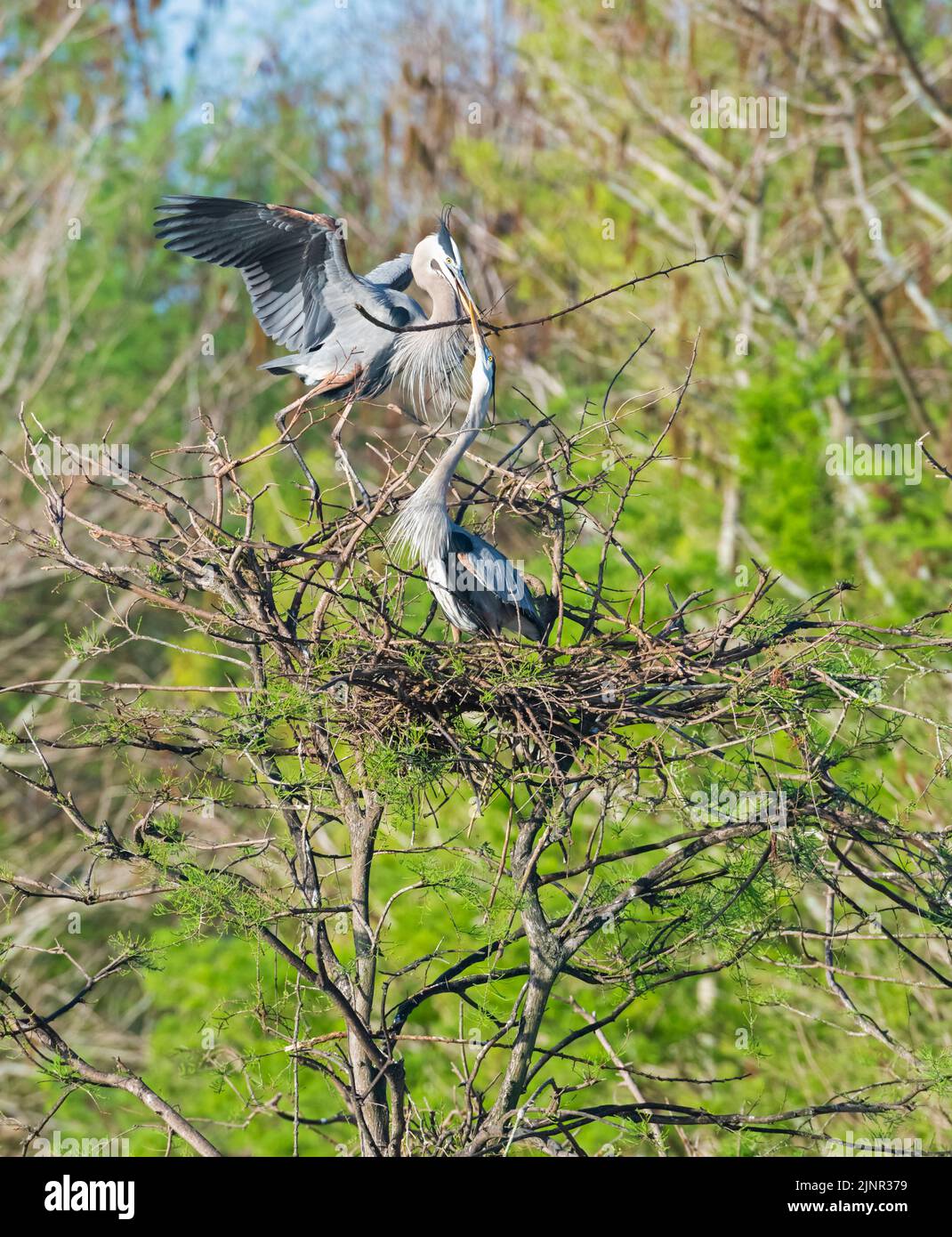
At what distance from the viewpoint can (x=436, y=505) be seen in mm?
5957

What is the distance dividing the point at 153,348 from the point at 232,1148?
39.7 feet

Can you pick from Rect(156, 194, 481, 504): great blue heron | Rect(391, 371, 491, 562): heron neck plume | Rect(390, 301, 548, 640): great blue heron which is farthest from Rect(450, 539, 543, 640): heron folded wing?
Rect(156, 194, 481, 504): great blue heron

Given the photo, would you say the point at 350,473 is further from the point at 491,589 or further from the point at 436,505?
the point at 491,589

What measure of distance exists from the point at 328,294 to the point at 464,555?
1.72m

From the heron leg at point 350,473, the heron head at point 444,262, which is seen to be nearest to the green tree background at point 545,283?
the heron head at point 444,262

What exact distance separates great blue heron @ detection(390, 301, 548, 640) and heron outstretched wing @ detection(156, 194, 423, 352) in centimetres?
90

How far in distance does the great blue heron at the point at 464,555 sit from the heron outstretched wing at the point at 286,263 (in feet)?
2.95

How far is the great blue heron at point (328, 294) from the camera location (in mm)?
6645

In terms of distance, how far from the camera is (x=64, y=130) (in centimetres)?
2262

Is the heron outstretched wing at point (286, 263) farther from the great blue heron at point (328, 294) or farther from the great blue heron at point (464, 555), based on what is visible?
the great blue heron at point (464, 555)

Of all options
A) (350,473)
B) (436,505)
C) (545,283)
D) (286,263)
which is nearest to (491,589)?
(436,505)

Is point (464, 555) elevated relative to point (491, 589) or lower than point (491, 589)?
elevated
